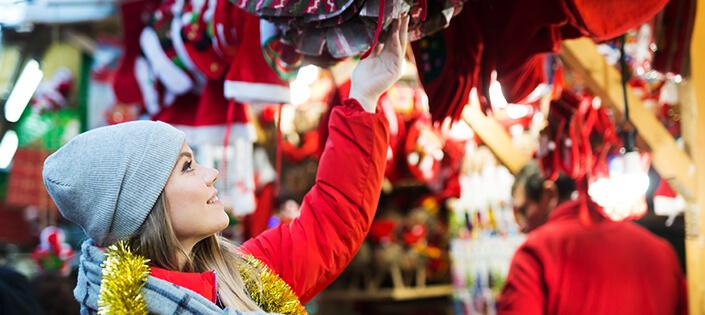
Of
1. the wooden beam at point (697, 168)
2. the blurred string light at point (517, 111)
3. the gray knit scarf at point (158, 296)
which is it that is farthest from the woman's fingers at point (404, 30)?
the blurred string light at point (517, 111)

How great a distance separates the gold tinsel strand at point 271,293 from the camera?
3.56 feet

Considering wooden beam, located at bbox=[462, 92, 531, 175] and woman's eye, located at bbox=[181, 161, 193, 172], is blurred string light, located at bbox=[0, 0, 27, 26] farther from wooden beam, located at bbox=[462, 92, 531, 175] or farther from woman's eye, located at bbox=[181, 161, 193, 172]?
woman's eye, located at bbox=[181, 161, 193, 172]

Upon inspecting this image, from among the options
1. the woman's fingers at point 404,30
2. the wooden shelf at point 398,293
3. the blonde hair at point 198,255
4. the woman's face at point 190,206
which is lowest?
the wooden shelf at point 398,293

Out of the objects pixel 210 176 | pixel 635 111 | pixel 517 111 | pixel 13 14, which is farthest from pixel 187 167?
pixel 13 14

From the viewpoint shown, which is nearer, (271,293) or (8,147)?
(271,293)

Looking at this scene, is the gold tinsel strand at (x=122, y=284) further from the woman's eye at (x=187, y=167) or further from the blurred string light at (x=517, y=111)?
the blurred string light at (x=517, y=111)

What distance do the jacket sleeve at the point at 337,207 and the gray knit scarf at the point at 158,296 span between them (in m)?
0.24

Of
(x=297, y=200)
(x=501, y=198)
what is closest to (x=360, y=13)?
(x=501, y=198)

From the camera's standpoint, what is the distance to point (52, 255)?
3.09 m

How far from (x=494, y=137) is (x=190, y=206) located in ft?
6.67

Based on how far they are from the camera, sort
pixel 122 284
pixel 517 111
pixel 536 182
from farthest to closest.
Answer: pixel 517 111 → pixel 536 182 → pixel 122 284

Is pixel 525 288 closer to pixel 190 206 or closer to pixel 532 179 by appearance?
pixel 532 179

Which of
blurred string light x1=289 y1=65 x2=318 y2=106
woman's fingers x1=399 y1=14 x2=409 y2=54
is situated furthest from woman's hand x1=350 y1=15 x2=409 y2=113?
blurred string light x1=289 y1=65 x2=318 y2=106

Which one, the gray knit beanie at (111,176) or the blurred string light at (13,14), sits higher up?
the blurred string light at (13,14)
